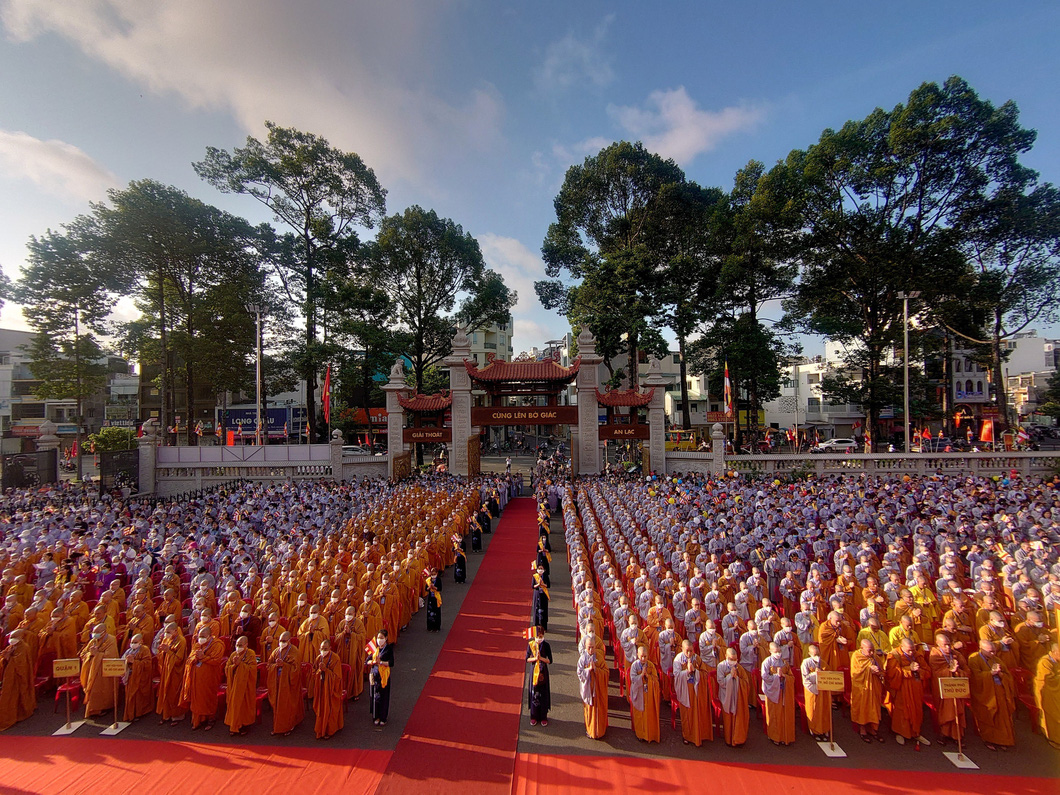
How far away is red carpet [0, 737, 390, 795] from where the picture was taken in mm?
5602

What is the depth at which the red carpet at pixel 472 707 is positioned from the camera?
5738 mm

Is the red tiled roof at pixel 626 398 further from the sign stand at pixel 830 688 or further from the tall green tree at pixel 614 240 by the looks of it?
the sign stand at pixel 830 688

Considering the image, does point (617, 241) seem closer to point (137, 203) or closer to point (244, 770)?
point (137, 203)

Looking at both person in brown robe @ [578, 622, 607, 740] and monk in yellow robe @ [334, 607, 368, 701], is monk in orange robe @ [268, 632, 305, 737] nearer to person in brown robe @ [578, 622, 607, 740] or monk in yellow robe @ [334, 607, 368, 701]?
monk in yellow robe @ [334, 607, 368, 701]

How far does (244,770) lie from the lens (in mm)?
5898

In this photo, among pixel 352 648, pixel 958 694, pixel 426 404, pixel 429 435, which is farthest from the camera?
pixel 426 404

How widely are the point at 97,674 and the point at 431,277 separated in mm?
28207

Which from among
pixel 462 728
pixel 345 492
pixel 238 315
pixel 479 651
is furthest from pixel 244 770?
pixel 238 315

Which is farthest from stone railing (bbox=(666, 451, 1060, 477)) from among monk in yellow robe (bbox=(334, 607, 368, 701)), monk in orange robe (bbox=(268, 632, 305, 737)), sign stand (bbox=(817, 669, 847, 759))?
monk in orange robe (bbox=(268, 632, 305, 737))

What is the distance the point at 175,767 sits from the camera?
596cm

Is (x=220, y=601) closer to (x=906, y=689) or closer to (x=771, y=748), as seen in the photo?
(x=771, y=748)

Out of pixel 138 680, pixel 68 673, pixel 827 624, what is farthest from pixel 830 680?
pixel 68 673

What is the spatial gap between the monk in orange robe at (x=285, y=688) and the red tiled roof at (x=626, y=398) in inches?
701

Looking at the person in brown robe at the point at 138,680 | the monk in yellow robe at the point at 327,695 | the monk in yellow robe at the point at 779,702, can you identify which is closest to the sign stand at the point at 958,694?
the monk in yellow robe at the point at 779,702
